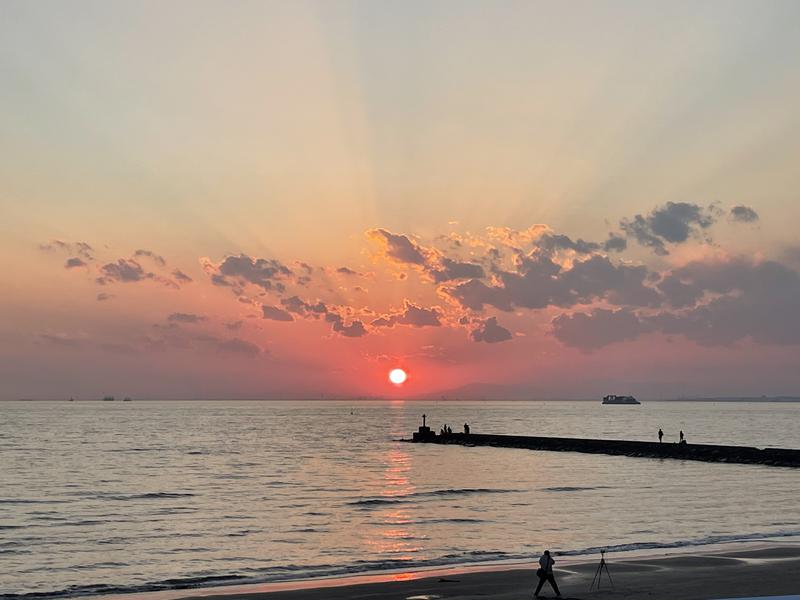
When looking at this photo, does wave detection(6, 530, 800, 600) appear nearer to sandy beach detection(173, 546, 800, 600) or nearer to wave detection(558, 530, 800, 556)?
wave detection(558, 530, 800, 556)

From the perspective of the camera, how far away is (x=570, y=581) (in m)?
31.2

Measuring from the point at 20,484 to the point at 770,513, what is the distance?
59.4 meters

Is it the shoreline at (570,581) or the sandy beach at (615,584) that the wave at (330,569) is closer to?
the shoreline at (570,581)

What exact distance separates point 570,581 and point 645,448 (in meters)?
77.2

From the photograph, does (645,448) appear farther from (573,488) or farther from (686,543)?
(686,543)

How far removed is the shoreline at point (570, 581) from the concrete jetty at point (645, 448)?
54429mm

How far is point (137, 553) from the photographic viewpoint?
40.1 metres

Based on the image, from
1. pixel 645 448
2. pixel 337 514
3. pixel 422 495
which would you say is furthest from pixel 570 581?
pixel 645 448

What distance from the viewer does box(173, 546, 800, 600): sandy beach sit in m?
28.6

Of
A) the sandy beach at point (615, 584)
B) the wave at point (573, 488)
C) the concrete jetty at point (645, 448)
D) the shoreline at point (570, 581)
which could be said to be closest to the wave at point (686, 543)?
the shoreline at point (570, 581)

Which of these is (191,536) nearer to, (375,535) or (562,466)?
(375,535)

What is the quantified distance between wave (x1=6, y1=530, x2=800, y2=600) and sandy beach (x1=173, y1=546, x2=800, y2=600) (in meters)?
2.27

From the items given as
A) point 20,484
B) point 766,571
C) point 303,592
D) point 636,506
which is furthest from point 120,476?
point 766,571

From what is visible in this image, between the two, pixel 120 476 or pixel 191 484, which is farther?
pixel 120 476
